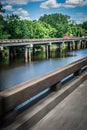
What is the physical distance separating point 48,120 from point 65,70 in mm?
2282

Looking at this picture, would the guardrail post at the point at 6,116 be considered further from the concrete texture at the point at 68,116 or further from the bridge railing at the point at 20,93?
the concrete texture at the point at 68,116

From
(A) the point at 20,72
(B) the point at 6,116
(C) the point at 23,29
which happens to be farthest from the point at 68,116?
(C) the point at 23,29

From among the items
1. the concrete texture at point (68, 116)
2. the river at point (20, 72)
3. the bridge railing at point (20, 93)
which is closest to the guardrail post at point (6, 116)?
the bridge railing at point (20, 93)

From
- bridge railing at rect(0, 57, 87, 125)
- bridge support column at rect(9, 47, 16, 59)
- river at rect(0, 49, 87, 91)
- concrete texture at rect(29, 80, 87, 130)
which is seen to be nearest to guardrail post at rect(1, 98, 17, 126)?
bridge railing at rect(0, 57, 87, 125)

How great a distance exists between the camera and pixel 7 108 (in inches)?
143

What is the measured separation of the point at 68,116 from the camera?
15.2 ft

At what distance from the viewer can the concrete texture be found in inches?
161

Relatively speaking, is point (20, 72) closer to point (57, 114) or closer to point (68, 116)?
point (57, 114)

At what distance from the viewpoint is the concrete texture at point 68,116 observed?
4091mm

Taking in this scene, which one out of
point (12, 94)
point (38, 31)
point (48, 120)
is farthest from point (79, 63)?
point (38, 31)

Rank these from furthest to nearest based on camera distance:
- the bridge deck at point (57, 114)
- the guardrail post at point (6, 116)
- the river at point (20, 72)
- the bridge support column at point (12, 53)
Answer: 1. the bridge support column at point (12, 53)
2. the river at point (20, 72)
3. the bridge deck at point (57, 114)
4. the guardrail post at point (6, 116)

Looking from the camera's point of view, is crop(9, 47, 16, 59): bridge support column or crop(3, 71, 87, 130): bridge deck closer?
crop(3, 71, 87, 130): bridge deck

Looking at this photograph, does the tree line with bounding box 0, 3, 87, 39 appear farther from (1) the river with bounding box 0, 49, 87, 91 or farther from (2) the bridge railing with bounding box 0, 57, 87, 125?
(2) the bridge railing with bounding box 0, 57, 87, 125

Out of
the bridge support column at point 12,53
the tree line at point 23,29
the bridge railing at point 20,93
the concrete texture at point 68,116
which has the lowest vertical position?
the bridge support column at point 12,53
